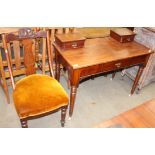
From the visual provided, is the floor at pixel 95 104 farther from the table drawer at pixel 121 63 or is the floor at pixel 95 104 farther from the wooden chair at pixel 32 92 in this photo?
the table drawer at pixel 121 63

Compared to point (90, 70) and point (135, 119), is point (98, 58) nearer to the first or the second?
point (90, 70)

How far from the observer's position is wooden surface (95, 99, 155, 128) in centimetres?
137

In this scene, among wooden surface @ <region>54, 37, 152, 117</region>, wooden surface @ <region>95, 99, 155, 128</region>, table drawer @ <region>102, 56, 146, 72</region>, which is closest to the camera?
wooden surface @ <region>95, 99, 155, 128</region>

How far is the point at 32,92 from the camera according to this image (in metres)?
1.61

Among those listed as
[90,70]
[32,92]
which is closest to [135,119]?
[90,70]

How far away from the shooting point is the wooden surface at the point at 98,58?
5.62 ft

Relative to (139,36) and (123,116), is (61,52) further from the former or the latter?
(139,36)

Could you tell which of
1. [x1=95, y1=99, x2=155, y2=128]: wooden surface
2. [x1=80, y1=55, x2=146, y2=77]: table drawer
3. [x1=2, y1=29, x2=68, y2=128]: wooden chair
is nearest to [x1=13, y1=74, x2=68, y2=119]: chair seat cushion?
[x1=2, y1=29, x2=68, y2=128]: wooden chair

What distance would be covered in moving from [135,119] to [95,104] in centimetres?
94

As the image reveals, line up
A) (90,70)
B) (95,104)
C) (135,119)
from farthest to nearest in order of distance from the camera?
(95,104) → (90,70) → (135,119)

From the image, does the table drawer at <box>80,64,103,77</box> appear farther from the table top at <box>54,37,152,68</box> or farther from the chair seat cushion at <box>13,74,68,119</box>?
the chair seat cushion at <box>13,74,68,119</box>

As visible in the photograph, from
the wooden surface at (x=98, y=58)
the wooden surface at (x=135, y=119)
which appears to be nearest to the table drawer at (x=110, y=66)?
the wooden surface at (x=98, y=58)

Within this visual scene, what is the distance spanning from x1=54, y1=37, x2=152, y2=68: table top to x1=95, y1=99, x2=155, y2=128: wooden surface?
569mm

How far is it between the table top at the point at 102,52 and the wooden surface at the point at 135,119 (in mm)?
569
